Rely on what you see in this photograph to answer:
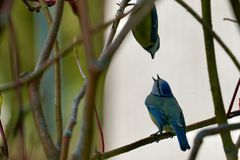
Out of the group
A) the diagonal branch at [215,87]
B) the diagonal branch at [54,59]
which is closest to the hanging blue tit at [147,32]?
the diagonal branch at [215,87]

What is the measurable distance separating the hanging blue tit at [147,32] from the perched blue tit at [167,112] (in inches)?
5.9

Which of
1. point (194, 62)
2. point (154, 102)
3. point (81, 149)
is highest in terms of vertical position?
point (81, 149)

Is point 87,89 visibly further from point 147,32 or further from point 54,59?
point 147,32

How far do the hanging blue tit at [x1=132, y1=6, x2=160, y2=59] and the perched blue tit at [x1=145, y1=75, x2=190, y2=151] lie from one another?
5.9 inches

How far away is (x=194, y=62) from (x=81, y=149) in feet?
5.18

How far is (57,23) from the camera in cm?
51

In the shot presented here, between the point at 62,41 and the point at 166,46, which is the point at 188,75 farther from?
the point at 62,41

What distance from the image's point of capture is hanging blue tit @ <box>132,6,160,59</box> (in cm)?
67

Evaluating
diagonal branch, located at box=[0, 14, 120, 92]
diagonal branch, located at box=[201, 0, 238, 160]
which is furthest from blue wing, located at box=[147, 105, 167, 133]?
diagonal branch, located at box=[0, 14, 120, 92]

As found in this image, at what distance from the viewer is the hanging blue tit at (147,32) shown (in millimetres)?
673

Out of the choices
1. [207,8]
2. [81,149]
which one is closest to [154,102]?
[207,8]

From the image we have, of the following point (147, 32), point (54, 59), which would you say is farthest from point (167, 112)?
point (54, 59)

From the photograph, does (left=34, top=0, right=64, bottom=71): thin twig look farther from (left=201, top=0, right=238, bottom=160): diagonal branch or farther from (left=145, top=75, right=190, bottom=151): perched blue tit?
(left=145, top=75, right=190, bottom=151): perched blue tit

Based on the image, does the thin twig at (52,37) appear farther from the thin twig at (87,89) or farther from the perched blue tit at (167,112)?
the perched blue tit at (167,112)
